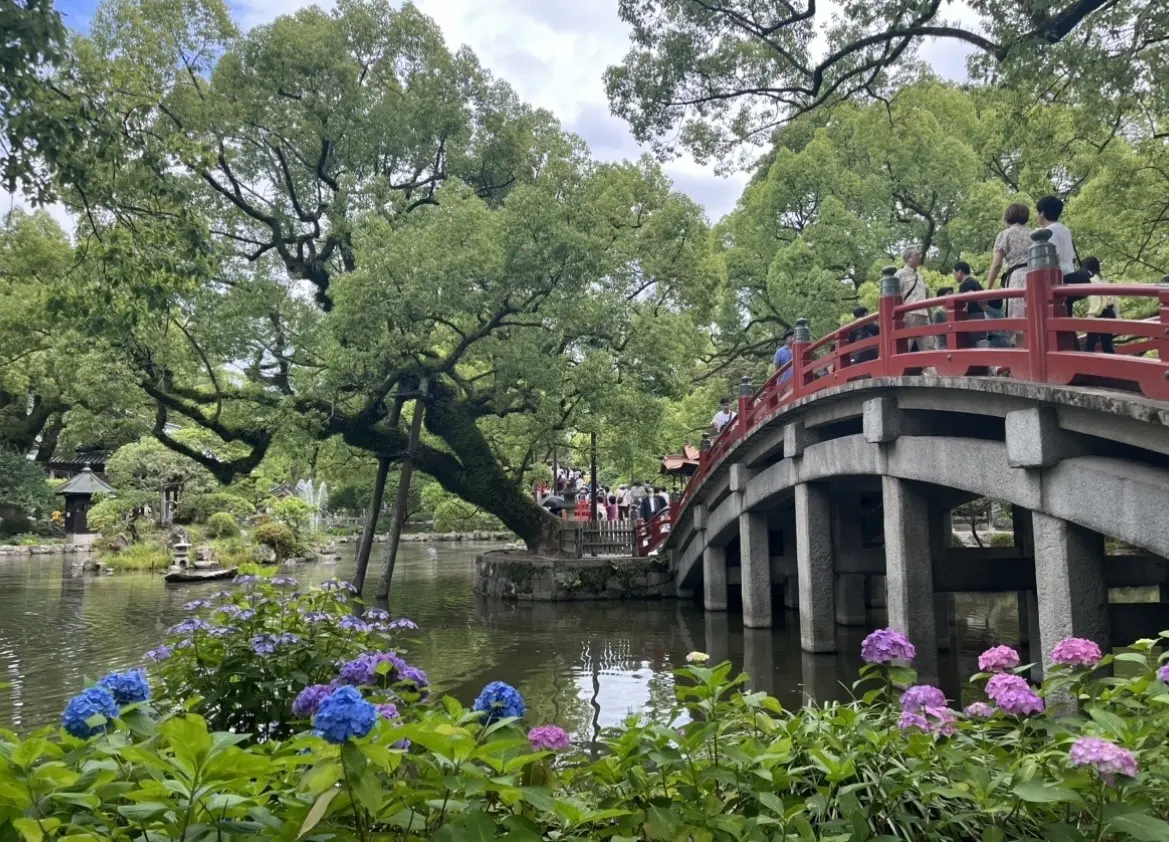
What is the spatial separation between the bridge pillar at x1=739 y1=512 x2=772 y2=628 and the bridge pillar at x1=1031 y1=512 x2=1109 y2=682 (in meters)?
7.18

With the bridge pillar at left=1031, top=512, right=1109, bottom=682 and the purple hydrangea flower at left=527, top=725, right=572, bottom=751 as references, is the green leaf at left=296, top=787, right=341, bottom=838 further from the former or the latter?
the bridge pillar at left=1031, top=512, right=1109, bottom=682

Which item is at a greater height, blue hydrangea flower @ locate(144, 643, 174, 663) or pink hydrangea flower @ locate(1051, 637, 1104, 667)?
pink hydrangea flower @ locate(1051, 637, 1104, 667)

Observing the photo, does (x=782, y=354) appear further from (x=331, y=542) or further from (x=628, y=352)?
(x=331, y=542)

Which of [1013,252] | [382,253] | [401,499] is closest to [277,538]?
[401,499]

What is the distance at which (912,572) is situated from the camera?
9.26m

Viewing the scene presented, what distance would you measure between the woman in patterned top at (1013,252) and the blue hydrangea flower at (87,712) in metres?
Result: 8.26

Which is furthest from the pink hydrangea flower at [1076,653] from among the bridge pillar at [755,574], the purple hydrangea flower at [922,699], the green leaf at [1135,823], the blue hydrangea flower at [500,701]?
the bridge pillar at [755,574]

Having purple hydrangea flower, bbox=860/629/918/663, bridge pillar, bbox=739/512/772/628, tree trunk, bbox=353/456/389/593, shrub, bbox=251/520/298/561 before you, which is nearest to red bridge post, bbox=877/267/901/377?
bridge pillar, bbox=739/512/772/628

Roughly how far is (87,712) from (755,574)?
12.6 m

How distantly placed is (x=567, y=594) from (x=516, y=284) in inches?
280

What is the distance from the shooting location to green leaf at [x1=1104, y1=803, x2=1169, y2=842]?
2127mm

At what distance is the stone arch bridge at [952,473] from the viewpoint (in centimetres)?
625

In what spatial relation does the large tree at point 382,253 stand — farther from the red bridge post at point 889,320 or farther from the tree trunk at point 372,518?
the red bridge post at point 889,320

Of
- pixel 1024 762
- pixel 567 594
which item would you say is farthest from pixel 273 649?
pixel 567 594
